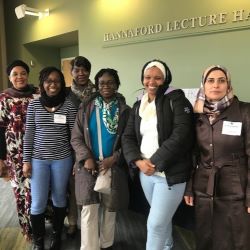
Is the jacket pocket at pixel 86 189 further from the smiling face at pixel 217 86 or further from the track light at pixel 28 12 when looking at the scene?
the track light at pixel 28 12

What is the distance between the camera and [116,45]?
5.02m

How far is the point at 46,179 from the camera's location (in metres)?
2.30

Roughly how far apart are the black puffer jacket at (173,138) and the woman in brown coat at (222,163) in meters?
0.07

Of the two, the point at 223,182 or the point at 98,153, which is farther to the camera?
the point at 98,153

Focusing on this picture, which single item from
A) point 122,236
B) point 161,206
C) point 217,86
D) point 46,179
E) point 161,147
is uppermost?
point 217,86

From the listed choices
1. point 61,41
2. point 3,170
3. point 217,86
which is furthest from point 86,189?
point 61,41

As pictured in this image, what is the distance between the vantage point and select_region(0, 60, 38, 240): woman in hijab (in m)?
2.43

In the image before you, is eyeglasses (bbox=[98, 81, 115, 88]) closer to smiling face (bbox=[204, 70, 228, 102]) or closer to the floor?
smiling face (bbox=[204, 70, 228, 102])

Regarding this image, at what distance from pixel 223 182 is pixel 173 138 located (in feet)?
1.34

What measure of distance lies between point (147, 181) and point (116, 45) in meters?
3.53

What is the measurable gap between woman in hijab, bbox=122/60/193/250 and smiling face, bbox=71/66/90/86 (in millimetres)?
821

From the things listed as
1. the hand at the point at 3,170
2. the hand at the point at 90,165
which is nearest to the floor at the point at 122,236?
the hand at the point at 3,170

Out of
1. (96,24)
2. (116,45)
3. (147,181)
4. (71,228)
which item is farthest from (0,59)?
(147,181)

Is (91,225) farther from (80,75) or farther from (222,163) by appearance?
(80,75)
